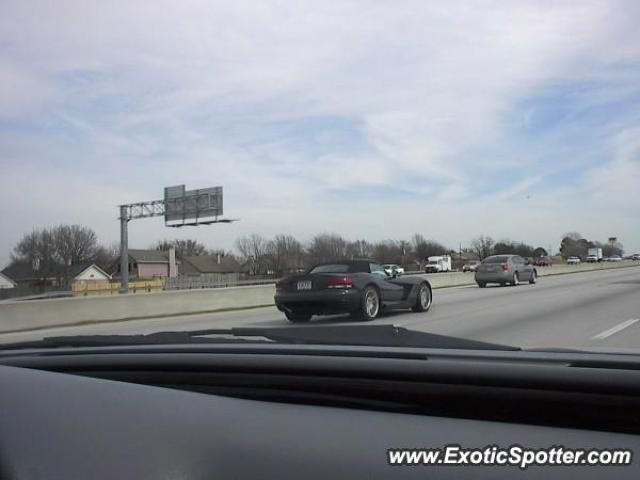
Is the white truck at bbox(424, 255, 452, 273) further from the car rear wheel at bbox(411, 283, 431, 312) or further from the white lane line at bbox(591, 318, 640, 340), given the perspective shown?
the white lane line at bbox(591, 318, 640, 340)

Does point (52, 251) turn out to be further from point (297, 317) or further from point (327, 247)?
point (297, 317)

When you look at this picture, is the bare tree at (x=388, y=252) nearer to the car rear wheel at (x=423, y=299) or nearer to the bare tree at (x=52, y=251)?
the bare tree at (x=52, y=251)

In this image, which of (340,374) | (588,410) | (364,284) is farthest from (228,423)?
(364,284)

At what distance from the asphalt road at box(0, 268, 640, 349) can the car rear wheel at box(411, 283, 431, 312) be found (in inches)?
8.3

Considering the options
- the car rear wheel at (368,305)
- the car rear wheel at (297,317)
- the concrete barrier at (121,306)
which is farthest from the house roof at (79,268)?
the car rear wheel at (368,305)

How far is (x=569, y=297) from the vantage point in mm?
20250

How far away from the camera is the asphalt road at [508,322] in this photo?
1060cm

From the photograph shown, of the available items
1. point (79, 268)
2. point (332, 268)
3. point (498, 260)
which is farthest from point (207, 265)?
point (332, 268)

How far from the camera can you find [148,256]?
381 ft

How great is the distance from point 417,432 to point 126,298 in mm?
16722

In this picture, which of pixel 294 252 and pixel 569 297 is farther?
pixel 294 252

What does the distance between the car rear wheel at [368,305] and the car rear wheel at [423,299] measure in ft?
6.54

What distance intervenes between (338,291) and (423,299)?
370 centimetres

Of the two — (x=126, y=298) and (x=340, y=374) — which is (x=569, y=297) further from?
(x=340, y=374)
